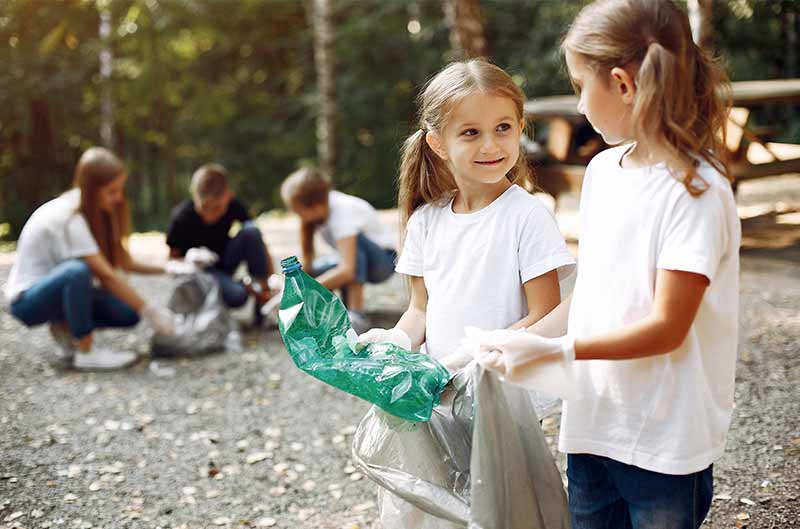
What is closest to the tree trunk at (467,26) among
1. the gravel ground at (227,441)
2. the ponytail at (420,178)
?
the gravel ground at (227,441)

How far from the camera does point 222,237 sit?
5117 millimetres

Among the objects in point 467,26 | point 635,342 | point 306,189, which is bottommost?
point 306,189

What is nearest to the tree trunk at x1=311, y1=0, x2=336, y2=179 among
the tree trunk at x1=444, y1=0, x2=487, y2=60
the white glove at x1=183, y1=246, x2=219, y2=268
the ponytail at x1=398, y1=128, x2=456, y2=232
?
the tree trunk at x1=444, y1=0, x2=487, y2=60

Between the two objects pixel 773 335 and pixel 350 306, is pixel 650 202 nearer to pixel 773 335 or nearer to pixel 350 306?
pixel 773 335

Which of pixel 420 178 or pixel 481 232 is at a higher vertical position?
pixel 420 178

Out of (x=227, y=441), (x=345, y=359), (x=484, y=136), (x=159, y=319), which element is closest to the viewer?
(x=345, y=359)

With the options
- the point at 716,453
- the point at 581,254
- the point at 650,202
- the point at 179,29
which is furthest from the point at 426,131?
the point at 179,29

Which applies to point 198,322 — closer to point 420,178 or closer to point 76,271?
point 76,271

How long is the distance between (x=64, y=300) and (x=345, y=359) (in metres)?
3.24

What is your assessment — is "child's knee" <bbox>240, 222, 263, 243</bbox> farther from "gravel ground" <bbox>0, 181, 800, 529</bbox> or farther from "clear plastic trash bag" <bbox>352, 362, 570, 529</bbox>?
"clear plastic trash bag" <bbox>352, 362, 570, 529</bbox>

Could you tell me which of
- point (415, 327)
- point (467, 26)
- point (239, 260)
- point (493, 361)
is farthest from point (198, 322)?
point (467, 26)

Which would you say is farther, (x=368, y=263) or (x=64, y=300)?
(x=368, y=263)

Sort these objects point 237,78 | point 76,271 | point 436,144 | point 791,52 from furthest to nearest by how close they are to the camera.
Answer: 1. point 237,78
2. point 791,52
3. point 76,271
4. point 436,144

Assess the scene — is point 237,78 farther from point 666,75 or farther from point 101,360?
point 666,75
